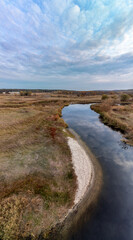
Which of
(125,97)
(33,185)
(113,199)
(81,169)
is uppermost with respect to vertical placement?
(125,97)

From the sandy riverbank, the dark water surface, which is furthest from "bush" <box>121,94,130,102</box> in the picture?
the sandy riverbank

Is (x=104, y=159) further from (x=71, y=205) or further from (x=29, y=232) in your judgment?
(x=29, y=232)

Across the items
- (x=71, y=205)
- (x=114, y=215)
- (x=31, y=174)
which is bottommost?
(x=114, y=215)

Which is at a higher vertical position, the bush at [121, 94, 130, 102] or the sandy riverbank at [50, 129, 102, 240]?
the bush at [121, 94, 130, 102]

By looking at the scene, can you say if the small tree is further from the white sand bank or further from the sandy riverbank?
the white sand bank

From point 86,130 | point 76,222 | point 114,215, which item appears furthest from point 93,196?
point 86,130

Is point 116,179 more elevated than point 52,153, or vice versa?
point 52,153

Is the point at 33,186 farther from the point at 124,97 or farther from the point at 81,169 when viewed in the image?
the point at 124,97

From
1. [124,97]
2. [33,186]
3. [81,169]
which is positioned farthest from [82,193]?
[124,97]

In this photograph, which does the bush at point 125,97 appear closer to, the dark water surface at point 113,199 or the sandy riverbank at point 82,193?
the dark water surface at point 113,199
